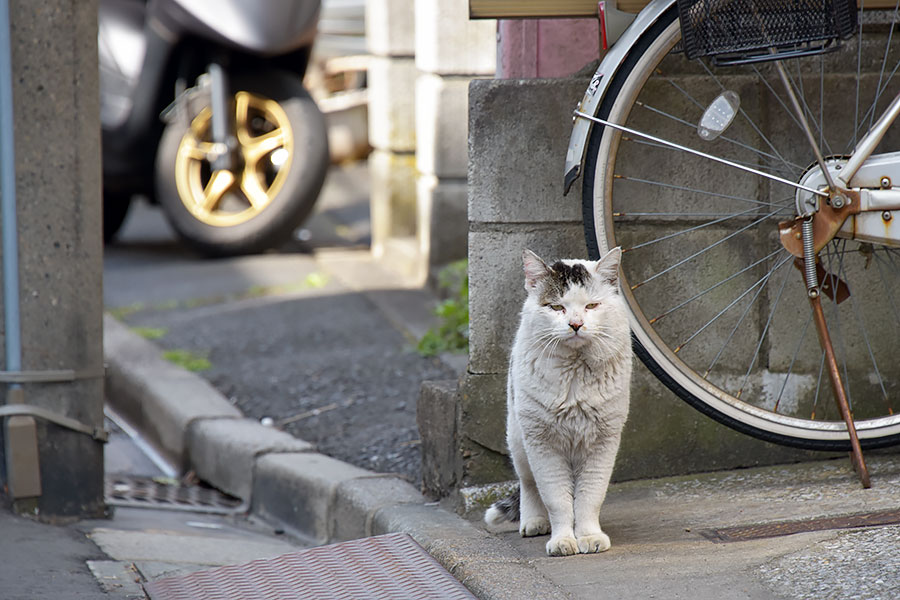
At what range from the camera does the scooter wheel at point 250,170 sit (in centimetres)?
676

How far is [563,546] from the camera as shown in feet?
8.55

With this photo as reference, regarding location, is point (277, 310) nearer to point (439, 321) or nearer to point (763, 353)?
point (439, 321)

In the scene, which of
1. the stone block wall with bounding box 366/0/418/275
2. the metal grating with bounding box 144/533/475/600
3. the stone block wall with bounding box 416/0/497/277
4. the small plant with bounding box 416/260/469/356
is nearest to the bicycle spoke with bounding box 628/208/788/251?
the metal grating with bounding box 144/533/475/600

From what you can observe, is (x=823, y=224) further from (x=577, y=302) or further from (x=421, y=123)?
(x=421, y=123)

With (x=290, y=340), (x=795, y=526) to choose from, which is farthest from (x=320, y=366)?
(x=795, y=526)

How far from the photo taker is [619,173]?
303 centimetres

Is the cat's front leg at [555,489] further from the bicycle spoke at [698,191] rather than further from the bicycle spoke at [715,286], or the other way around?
the bicycle spoke at [698,191]

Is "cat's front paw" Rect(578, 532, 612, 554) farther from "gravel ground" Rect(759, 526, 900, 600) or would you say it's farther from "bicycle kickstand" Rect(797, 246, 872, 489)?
"bicycle kickstand" Rect(797, 246, 872, 489)

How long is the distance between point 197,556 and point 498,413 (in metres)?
0.95

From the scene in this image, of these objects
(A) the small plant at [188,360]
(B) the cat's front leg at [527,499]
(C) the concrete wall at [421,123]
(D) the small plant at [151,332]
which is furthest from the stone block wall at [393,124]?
(B) the cat's front leg at [527,499]

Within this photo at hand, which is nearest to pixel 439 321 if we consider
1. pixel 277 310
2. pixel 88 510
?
Answer: pixel 277 310

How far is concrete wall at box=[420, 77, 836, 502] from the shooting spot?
9.71ft

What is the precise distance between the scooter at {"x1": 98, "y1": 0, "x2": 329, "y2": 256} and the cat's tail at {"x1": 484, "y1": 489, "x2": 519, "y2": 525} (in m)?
4.14

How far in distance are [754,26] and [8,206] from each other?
7.03 feet
